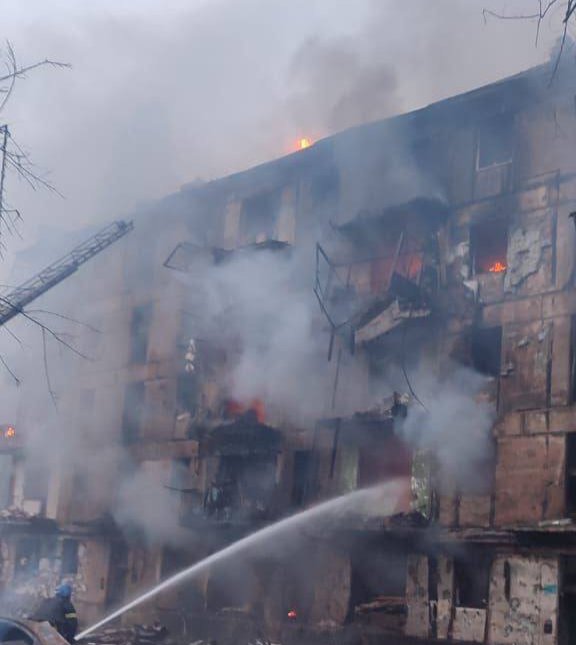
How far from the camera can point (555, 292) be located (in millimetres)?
19688

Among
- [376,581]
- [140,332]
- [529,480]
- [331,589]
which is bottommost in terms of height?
[331,589]

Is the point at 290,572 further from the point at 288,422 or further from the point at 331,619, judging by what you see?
the point at 288,422

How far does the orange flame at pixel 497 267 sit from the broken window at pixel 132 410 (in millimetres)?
12842

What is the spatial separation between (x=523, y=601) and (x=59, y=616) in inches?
372

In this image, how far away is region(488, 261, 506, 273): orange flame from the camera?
21.0 m

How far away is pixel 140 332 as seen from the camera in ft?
100

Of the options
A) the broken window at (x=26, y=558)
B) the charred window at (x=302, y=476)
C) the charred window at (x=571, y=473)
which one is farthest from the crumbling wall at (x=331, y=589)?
the broken window at (x=26, y=558)

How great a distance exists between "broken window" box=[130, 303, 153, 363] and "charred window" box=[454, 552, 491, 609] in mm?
13941

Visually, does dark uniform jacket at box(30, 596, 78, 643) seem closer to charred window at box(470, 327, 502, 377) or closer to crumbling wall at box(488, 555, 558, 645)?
crumbling wall at box(488, 555, 558, 645)

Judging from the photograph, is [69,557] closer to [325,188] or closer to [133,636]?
[133,636]

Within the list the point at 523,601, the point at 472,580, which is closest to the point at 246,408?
the point at 472,580

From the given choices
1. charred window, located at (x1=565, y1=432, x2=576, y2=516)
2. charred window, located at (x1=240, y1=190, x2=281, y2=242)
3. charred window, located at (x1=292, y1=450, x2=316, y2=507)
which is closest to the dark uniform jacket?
charred window, located at (x1=565, y1=432, x2=576, y2=516)

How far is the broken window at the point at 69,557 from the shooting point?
29859 mm

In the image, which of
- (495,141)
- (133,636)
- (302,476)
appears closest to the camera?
(495,141)
